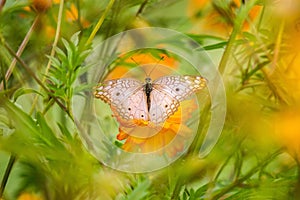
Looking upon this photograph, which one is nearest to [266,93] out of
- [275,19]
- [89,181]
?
[275,19]

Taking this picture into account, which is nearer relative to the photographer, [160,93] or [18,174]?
[160,93]

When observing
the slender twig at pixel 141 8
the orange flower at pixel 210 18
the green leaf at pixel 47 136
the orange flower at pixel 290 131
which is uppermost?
the orange flower at pixel 210 18

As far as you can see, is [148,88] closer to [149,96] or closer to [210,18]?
[149,96]

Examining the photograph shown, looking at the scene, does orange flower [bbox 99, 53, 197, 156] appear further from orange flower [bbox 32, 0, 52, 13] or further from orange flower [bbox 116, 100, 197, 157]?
orange flower [bbox 32, 0, 52, 13]

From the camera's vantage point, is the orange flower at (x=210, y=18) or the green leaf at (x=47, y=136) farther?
the orange flower at (x=210, y=18)

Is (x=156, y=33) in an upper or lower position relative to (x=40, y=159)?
upper

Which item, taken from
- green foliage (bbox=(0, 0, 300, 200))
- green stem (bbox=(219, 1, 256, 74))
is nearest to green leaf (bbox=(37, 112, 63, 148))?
green foliage (bbox=(0, 0, 300, 200))

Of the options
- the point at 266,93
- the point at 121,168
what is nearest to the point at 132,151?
the point at 121,168

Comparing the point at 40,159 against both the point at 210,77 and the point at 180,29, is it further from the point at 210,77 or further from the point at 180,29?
the point at 180,29

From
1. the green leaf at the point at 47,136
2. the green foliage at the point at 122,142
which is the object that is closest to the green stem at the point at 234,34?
the green foliage at the point at 122,142

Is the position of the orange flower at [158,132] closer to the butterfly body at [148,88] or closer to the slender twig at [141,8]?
the butterfly body at [148,88]
